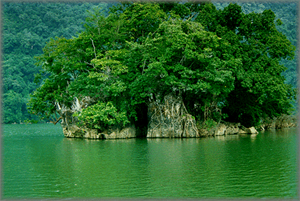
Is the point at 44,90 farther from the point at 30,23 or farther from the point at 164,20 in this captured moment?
the point at 30,23

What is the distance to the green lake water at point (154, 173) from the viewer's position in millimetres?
11070

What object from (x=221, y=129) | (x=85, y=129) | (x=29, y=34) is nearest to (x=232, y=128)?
(x=221, y=129)

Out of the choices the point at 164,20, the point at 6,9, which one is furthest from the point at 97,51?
the point at 6,9

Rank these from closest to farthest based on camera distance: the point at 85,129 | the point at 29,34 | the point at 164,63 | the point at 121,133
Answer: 1. the point at 164,63
2. the point at 121,133
3. the point at 85,129
4. the point at 29,34

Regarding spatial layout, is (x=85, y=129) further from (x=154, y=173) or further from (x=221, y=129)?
(x=154, y=173)

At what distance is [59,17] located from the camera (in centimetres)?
8725

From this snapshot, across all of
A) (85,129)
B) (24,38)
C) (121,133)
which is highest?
(24,38)

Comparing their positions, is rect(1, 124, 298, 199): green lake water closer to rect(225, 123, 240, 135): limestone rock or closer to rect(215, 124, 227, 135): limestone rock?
rect(215, 124, 227, 135): limestone rock

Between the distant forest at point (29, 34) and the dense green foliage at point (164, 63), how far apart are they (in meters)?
38.3

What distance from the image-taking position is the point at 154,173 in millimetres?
13719

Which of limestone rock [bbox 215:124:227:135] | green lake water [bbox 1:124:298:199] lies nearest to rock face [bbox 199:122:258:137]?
limestone rock [bbox 215:124:227:135]

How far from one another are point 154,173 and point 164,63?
1422 centimetres

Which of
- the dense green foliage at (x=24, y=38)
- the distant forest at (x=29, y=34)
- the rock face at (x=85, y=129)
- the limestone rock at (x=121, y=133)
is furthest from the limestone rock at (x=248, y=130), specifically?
the dense green foliage at (x=24, y=38)

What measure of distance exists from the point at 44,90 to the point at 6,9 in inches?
2465
